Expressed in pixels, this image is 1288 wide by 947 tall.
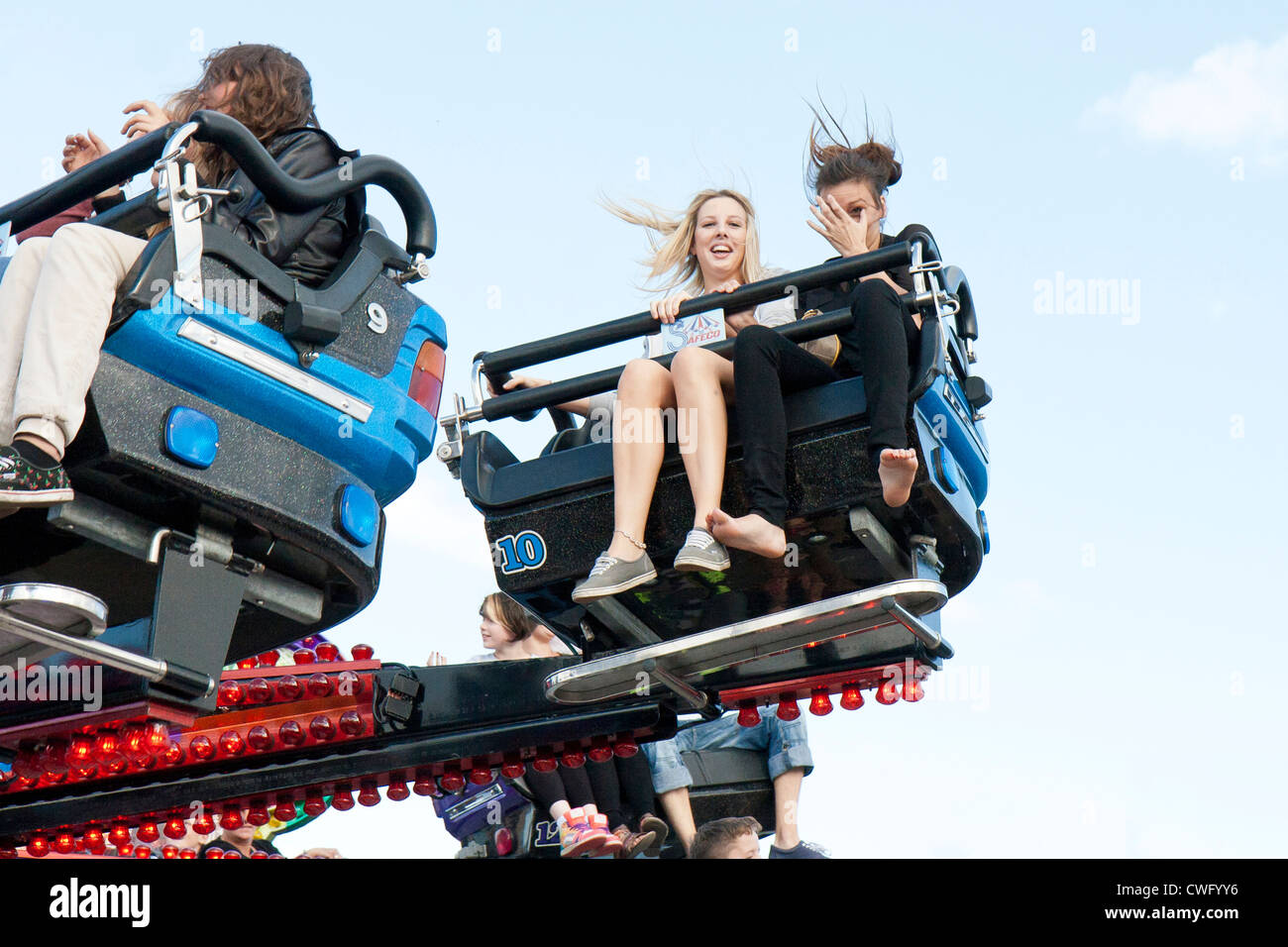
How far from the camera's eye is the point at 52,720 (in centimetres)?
492

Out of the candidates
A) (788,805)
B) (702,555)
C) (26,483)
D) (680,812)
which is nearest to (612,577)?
(702,555)

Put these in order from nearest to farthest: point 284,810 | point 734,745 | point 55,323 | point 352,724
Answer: point 55,323 → point 352,724 → point 284,810 → point 734,745

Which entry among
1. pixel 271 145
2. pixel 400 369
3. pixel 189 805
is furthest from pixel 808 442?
pixel 189 805

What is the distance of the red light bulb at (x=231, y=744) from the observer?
5.13m

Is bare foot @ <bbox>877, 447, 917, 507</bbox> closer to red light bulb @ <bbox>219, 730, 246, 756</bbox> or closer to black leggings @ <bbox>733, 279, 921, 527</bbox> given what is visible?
black leggings @ <bbox>733, 279, 921, 527</bbox>

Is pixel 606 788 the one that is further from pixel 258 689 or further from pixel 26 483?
pixel 26 483

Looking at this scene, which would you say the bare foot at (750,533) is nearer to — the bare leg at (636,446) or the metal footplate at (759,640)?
the metal footplate at (759,640)

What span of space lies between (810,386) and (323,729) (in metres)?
1.80

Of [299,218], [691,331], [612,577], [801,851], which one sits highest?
[299,218]

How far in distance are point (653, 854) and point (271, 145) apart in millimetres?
2758

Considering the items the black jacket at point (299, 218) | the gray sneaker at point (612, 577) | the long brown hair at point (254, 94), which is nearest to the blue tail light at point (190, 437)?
the black jacket at point (299, 218)

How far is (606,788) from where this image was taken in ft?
19.6
